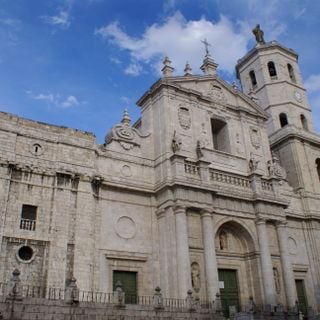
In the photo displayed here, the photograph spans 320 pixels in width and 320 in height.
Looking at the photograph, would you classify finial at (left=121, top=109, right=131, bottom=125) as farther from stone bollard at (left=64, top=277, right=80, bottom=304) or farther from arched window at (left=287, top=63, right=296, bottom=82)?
arched window at (left=287, top=63, right=296, bottom=82)

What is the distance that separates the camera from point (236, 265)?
71.4 feet

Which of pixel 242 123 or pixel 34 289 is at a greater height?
pixel 242 123

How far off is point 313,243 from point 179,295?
11.4 metres

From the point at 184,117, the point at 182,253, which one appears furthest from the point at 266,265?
the point at 184,117

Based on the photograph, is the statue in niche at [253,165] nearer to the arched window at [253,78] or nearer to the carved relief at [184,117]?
the carved relief at [184,117]

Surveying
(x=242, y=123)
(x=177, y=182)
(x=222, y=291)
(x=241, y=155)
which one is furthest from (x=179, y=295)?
(x=242, y=123)

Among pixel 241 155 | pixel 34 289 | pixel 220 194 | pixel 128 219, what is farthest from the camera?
pixel 241 155

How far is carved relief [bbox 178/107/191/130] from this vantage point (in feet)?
75.6

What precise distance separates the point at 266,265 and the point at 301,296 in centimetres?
432

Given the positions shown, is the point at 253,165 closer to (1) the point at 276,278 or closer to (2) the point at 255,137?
(2) the point at 255,137

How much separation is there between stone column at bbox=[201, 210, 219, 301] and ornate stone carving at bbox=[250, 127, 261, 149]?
7.44 meters

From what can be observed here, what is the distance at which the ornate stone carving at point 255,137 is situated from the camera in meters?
25.9

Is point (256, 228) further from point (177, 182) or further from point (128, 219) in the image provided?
A: point (128, 219)

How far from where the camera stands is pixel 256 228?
22.4 meters
